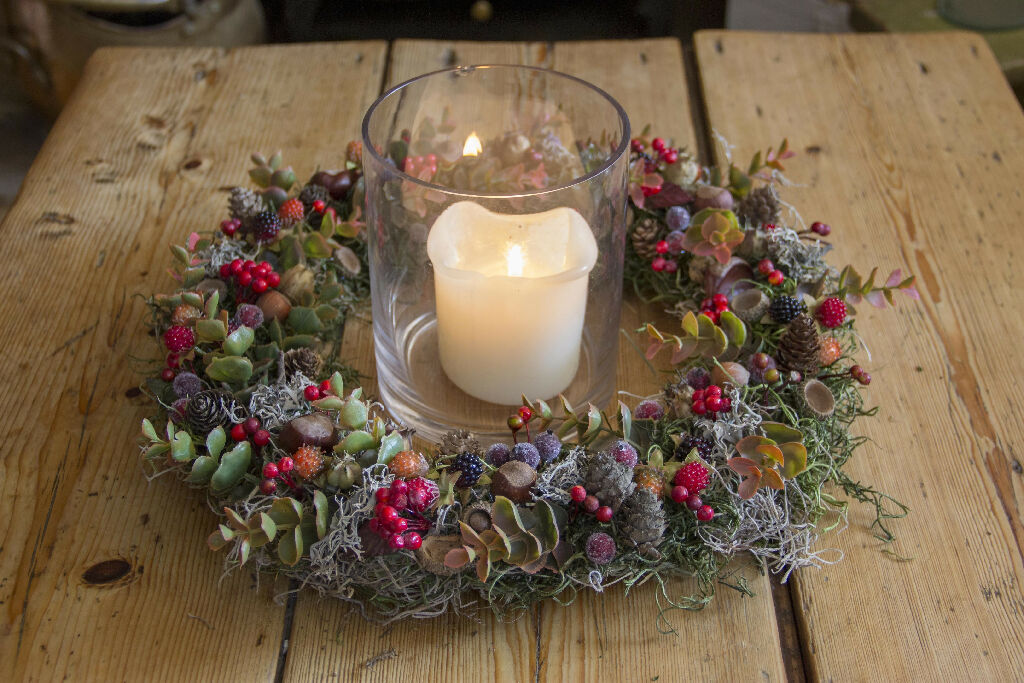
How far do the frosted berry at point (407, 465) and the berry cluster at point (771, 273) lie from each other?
13.1 inches

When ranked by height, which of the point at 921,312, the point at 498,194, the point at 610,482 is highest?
the point at 498,194

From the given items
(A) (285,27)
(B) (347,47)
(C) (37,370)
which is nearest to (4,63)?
(A) (285,27)

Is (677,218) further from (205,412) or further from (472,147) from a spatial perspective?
(205,412)

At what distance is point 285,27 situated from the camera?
1997 mm

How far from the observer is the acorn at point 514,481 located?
1.82 ft

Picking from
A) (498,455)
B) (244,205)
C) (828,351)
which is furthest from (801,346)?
(244,205)

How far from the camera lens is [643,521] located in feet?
1.78

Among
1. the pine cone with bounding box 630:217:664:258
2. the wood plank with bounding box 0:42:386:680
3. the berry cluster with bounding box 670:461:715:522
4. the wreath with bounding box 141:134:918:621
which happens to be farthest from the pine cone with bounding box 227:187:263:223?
the berry cluster with bounding box 670:461:715:522

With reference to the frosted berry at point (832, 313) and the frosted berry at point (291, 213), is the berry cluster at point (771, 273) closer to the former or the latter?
the frosted berry at point (832, 313)

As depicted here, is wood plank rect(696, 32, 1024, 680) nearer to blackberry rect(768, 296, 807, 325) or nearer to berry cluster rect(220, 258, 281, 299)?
blackberry rect(768, 296, 807, 325)

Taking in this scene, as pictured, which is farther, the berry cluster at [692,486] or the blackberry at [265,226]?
the blackberry at [265,226]

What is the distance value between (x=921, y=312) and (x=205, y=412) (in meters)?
0.59

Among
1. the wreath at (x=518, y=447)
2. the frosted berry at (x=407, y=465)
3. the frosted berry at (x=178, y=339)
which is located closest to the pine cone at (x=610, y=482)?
the wreath at (x=518, y=447)

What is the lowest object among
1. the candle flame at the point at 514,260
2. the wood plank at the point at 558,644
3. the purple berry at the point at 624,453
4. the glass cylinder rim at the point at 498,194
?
the wood plank at the point at 558,644
